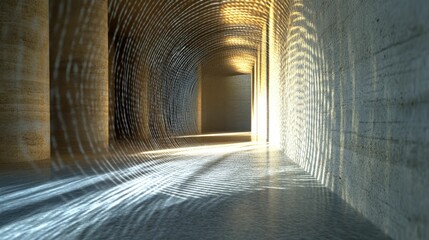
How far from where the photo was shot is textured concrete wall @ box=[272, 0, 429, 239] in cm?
272

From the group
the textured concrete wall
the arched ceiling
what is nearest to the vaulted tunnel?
the textured concrete wall

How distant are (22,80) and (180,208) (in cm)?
616

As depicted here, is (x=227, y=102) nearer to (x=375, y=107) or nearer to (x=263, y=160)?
(x=263, y=160)

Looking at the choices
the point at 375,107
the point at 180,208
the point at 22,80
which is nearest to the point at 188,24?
the point at 22,80

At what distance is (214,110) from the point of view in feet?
142

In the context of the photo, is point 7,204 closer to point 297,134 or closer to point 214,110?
point 297,134

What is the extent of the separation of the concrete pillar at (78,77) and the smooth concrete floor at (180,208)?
5293 millimetres

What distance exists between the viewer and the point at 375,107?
3.58 meters

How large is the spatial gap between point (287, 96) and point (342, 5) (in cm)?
634

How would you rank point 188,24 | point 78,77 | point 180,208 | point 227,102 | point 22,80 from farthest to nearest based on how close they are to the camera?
1. point 227,102
2. point 188,24
3. point 78,77
4. point 22,80
5. point 180,208

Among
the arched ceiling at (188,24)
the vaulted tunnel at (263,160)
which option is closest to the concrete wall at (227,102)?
the arched ceiling at (188,24)

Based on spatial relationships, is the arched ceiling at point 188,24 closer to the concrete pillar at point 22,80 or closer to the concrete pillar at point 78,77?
the concrete pillar at point 78,77

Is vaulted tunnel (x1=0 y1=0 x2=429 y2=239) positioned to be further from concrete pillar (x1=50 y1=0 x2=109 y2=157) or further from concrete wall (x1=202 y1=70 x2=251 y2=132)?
concrete wall (x1=202 y1=70 x2=251 y2=132)

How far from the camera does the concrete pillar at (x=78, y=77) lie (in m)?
12.8
